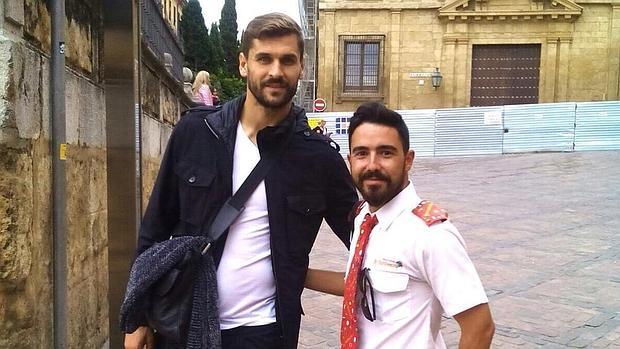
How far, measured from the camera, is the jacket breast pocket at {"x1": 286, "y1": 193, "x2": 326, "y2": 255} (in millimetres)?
2197

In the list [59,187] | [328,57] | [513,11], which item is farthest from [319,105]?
[59,187]

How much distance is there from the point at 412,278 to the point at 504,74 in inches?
1263

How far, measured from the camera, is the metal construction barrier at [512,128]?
24109 millimetres

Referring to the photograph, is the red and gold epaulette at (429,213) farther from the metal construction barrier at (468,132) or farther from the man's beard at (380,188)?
the metal construction barrier at (468,132)

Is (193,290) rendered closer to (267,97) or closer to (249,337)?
(249,337)

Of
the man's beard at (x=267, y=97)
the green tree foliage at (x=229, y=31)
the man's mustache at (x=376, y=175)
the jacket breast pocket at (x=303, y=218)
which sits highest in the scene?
the green tree foliage at (x=229, y=31)

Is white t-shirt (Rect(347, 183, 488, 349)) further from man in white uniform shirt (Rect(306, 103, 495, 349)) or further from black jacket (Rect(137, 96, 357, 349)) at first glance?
black jacket (Rect(137, 96, 357, 349))

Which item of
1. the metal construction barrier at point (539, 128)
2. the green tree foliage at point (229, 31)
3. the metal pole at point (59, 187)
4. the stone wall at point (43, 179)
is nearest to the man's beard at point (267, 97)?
the stone wall at point (43, 179)

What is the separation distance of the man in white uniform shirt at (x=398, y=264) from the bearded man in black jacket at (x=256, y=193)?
278 millimetres

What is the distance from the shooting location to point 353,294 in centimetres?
199

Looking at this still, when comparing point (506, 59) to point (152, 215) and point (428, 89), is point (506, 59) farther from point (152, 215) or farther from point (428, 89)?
point (152, 215)

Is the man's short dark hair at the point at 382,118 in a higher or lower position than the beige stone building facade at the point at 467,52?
lower

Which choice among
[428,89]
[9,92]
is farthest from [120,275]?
[428,89]

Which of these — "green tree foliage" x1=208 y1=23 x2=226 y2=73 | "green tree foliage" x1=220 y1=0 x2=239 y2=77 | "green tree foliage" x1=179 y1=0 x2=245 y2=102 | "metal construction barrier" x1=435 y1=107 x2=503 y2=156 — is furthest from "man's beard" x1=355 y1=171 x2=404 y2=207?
"green tree foliage" x1=220 y1=0 x2=239 y2=77
